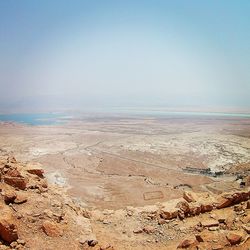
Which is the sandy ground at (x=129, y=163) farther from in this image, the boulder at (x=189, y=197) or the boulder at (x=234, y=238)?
the boulder at (x=234, y=238)

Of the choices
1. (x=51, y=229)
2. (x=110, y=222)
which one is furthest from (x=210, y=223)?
(x=51, y=229)

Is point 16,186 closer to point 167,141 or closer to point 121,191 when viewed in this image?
point 121,191

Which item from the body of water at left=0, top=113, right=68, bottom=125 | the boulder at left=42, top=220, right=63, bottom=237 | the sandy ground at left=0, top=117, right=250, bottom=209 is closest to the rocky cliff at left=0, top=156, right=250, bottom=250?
the boulder at left=42, top=220, right=63, bottom=237

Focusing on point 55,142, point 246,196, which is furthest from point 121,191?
point 55,142

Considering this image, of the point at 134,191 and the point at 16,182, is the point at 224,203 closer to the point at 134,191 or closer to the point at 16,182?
the point at 16,182

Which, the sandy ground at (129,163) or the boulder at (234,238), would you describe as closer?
the boulder at (234,238)

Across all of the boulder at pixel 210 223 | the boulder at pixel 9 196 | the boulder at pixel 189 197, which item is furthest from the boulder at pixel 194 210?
the boulder at pixel 9 196
